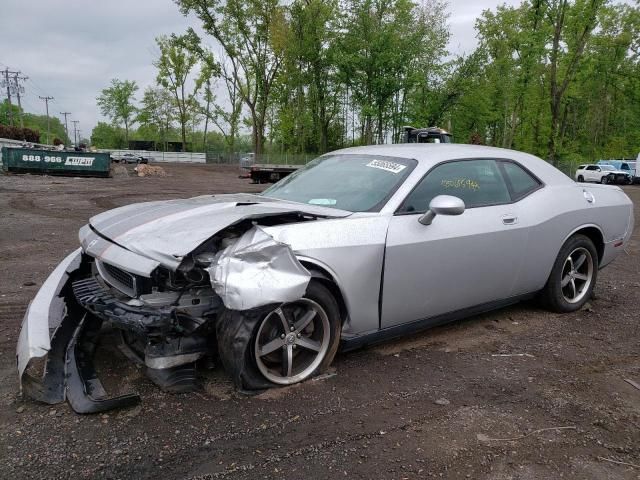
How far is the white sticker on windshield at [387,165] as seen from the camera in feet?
11.6

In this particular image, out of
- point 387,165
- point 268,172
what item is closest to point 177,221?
point 387,165

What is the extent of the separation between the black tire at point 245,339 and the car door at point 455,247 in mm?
533

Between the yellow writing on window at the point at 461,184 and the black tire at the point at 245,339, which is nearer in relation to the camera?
the black tire at the point at 245,339

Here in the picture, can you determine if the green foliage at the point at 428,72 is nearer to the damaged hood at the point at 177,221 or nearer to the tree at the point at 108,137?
the damaged hood at the point at 177,221

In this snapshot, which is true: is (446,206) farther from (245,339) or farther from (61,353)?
(61,353)

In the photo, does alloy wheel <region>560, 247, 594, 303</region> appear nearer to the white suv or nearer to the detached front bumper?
the detached front bumper

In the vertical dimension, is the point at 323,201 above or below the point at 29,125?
below

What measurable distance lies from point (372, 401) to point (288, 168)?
17.4 m

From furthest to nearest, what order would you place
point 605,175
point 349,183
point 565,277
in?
point 605,175 → point 565,277 → point 349,183

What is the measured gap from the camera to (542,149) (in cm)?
4247

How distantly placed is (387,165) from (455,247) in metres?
0.79

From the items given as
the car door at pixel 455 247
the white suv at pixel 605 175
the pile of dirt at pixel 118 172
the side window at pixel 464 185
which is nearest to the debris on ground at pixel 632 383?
the car door at pixel 455 247

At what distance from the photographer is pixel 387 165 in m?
3.63

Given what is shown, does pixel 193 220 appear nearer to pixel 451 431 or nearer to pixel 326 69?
pixel 451 431
